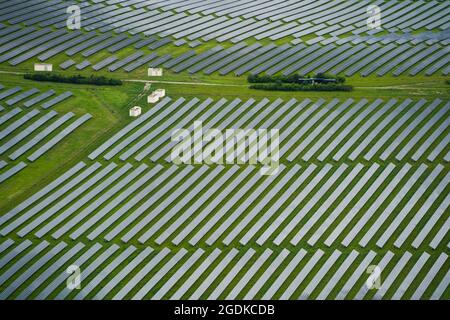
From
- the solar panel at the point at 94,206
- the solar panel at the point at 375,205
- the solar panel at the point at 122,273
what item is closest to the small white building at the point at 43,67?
the solar panel at the point at 94,206

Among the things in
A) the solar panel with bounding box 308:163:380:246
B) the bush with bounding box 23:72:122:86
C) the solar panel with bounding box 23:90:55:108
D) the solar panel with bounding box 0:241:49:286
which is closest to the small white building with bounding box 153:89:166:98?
the bush with bounding box 23:72:122:86

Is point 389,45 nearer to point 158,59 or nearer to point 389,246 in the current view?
point 158,59

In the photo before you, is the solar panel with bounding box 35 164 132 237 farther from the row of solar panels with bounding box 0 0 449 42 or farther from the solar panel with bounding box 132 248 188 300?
the row of solar panels with bounding box 0 0 449 42

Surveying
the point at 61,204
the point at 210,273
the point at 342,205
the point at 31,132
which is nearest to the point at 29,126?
the point at 31,132

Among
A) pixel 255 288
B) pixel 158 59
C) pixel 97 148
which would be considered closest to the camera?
pixel 255 288

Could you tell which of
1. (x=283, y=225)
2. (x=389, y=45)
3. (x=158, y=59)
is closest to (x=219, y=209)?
(x=283, y=225)

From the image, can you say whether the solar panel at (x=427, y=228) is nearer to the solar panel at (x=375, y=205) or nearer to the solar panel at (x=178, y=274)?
the solar panel at (x=375, y=205)
